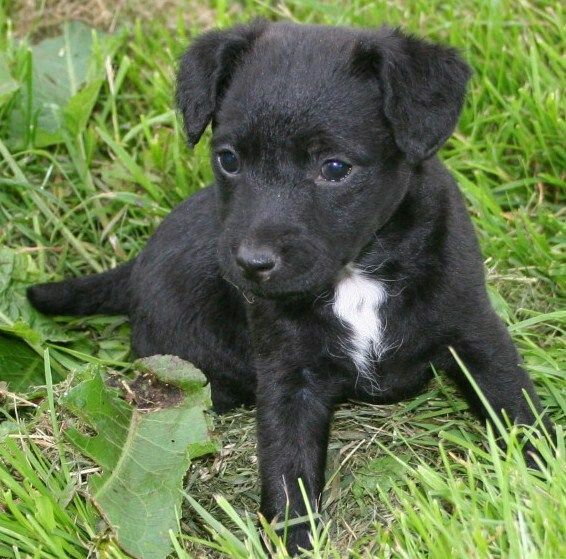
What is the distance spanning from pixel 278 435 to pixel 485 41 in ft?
8.39

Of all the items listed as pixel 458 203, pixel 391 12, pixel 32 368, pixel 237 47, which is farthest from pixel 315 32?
pixel 391 12

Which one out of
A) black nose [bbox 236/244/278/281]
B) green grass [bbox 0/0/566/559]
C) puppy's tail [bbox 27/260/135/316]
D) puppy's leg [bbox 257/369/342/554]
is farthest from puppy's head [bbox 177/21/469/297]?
puppy's tail [bbox 27/260/135/316]

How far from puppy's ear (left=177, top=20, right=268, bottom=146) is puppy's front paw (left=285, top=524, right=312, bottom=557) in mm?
1297

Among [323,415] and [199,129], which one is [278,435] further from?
[199,129]

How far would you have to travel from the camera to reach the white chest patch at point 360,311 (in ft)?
12.4

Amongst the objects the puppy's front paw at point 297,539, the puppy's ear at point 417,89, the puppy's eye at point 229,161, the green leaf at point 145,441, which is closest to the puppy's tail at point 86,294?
the green leaf at point 145,441

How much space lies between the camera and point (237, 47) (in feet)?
12.2

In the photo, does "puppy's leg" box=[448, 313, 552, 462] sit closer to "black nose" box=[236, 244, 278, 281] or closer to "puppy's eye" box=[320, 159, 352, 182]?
"puppy's eye" box=[320, 159, 352, 182]

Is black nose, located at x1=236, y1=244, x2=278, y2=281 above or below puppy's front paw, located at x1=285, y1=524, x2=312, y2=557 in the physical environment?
above

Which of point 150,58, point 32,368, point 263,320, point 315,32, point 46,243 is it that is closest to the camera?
point 315,32

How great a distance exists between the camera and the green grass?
10.7 ft

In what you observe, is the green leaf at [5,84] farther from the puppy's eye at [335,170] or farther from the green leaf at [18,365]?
the puppy's eye at [335,170]

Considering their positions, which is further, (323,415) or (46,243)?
(46,243)

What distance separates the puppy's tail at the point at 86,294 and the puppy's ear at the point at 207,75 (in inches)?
44.5
